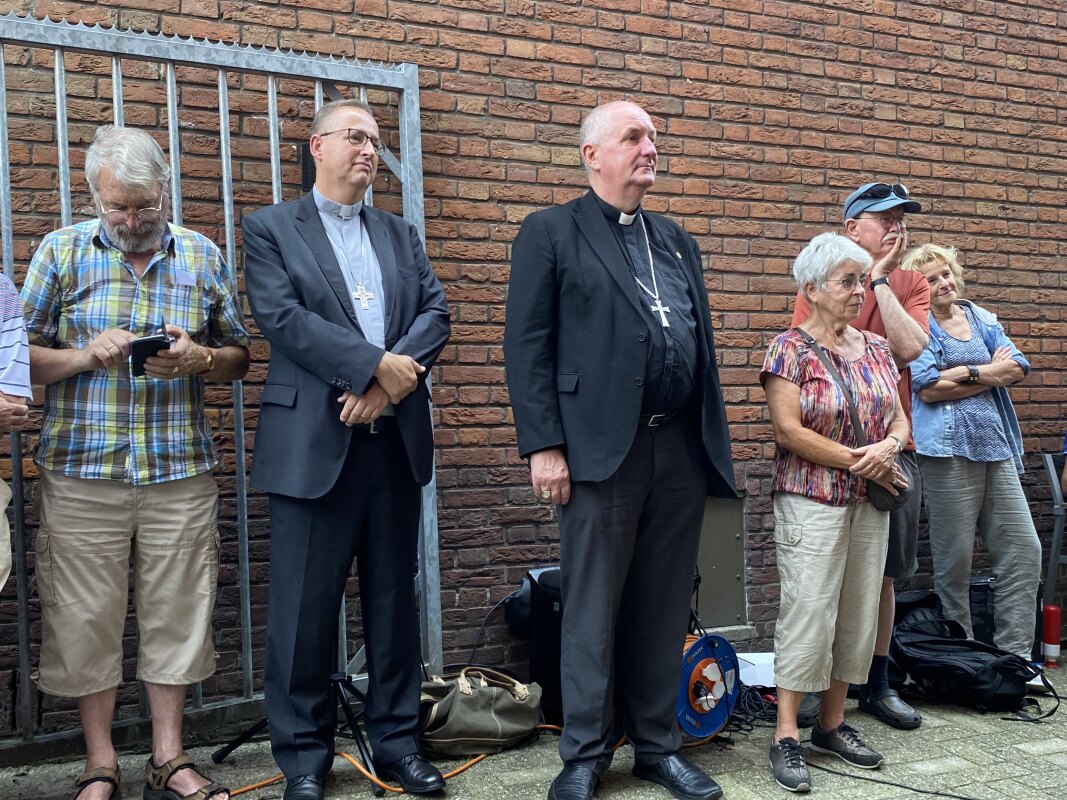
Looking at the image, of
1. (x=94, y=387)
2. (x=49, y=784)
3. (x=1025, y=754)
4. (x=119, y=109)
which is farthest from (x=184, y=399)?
(x=1025, y=754)

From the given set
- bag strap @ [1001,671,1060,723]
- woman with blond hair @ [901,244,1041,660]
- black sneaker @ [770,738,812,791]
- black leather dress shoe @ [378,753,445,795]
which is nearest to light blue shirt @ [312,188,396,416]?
black leather dress shoe @ [378,753,445,795]

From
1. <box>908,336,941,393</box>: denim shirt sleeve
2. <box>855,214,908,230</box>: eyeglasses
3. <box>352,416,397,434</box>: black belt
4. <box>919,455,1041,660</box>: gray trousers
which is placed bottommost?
<box>919,455,1041,660</box>: gray trousers

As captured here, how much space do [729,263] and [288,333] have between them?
263cm

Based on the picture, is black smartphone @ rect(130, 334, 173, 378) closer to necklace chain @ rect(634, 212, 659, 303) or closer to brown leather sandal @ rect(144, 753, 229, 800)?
brown leather sandal @ rect(144, 753, 229, 800)

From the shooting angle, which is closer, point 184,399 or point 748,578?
point 184,399

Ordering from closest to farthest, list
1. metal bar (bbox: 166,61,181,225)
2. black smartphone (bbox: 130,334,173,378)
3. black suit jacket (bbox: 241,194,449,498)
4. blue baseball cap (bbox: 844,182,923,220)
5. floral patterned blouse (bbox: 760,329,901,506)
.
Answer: black smartphone (bbox: 130,334,173,378) < black suit jacket (bbox: 241,194,449,498) < floral patterned blouse (bbox: 760,329,901,506) < metal bar (bbox: 166,61,181,225) < blue baseball cap (bbox: 844,182,923,220)

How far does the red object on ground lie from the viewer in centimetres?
527

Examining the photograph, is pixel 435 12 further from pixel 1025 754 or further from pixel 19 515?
pixel 1025 754

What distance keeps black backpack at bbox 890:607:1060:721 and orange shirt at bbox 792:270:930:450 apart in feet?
3.29

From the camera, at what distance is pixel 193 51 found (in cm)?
370

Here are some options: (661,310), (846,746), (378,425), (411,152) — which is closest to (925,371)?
(846,746)

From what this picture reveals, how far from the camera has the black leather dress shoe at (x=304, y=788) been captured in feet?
10.4

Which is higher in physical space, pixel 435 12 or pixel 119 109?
pixel 435 12

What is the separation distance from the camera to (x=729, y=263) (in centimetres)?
514
